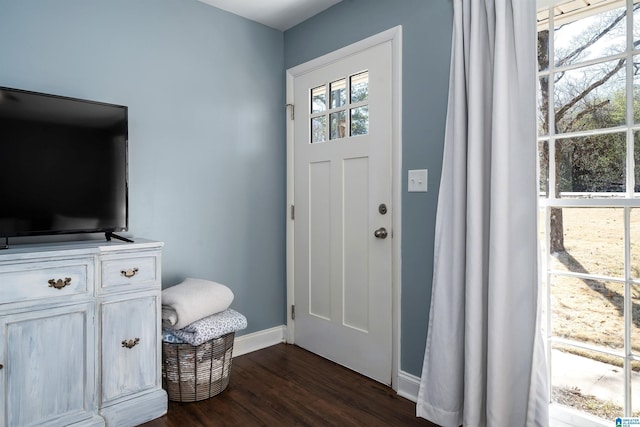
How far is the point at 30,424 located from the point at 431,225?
2069 mm

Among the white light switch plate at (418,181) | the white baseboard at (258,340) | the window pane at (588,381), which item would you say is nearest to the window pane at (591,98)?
the white light switch plate at (418,181)

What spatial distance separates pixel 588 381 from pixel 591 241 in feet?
2.07

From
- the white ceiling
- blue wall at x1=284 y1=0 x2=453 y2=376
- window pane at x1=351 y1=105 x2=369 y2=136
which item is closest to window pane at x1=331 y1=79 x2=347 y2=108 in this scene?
window pane at x1=351 y1=105 x2=369 y2=136

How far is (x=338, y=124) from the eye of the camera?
8.68ft

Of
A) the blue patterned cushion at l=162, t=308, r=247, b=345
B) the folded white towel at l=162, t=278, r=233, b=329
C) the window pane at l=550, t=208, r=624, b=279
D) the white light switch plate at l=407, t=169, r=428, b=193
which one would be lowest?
the blue patterned cushion at l=162, t=308, r=247, b=345

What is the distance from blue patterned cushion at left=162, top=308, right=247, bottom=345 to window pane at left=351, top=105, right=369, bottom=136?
4.60 ft

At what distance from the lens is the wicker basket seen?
6.96 ft

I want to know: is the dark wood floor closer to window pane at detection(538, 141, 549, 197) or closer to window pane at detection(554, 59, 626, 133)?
window pane at detection(538, 141, 549, 197)

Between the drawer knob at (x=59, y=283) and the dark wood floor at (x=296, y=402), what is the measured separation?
817mm

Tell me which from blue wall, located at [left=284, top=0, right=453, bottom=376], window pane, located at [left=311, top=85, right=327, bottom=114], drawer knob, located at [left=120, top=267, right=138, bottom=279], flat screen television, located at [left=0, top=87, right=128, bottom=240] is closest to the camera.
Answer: flat screen television, located at [left=0, top=87, right=128, bottom=240]

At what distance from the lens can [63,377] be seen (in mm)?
1721

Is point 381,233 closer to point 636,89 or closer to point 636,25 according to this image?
point 636,89

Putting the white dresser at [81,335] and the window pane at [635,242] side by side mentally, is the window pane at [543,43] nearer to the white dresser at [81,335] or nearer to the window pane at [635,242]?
the window pane at [635,242]

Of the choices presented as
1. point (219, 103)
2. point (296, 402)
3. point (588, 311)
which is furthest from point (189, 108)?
point (588, 311)
